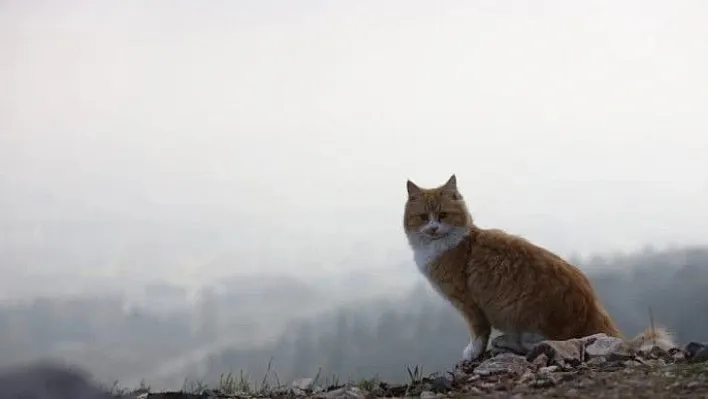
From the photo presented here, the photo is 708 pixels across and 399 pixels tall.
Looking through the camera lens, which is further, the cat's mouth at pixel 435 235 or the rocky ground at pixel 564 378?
the cat's mouth at pixel 435 235

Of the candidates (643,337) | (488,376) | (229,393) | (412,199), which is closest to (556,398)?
(488,376)

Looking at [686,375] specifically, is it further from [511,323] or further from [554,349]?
[511,323]

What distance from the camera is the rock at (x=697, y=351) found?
A: 4672 mm

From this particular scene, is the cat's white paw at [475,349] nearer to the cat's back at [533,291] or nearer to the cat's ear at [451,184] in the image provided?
the cat's back at [533,291]

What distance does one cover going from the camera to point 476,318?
5.90 metres

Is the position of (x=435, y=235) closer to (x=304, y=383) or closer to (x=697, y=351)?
(x=304, y=383)

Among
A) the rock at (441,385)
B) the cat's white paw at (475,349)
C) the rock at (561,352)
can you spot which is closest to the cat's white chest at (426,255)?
the cat's white paw at (475,349)

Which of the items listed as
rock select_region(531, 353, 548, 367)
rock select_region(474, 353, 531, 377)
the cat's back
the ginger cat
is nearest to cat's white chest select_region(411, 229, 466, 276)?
the ginger cat

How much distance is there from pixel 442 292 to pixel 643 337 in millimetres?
1494

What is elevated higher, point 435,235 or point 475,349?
point 435,235

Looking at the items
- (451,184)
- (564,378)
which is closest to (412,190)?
(451,184)

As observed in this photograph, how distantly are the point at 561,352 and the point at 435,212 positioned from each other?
66.0 inches

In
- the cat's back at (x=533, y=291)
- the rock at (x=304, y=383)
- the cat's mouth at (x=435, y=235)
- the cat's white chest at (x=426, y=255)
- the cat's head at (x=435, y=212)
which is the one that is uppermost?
the cat's head at (x=435, y=212)

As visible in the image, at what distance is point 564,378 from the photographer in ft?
14.0
